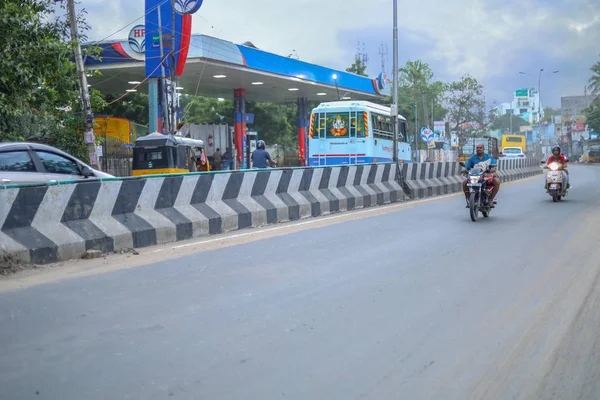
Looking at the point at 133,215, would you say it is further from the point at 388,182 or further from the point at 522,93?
the point at 522,93

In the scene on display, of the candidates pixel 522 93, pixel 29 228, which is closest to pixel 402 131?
pixel 29 228

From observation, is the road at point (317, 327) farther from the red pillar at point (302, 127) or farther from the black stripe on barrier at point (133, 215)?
the red pillar at point (302, 127)

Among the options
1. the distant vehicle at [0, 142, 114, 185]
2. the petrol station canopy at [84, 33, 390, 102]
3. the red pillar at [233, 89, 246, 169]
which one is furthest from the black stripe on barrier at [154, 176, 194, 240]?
the red pillar at [233, 89, 246, 169]

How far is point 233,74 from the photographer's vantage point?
31641 millimetres

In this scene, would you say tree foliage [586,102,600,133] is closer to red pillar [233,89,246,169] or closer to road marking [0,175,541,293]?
red pillar [233,89,246,169]

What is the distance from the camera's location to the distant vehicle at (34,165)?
34.0 ft

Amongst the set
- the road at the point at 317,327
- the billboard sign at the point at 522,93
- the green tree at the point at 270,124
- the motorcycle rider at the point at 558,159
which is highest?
the billboard sign at the point at 522,93

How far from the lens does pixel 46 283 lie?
7.13m

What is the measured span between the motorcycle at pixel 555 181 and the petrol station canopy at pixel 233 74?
579 inches

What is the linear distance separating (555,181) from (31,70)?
533 inches

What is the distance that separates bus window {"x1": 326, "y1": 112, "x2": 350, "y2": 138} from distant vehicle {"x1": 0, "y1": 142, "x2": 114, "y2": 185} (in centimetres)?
1719

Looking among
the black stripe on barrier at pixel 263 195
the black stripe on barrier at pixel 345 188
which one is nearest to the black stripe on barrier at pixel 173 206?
the black stripe on barrier at pixel 263 195

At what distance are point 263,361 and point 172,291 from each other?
2442 mm

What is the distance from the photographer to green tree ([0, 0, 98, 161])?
51.6 ft
